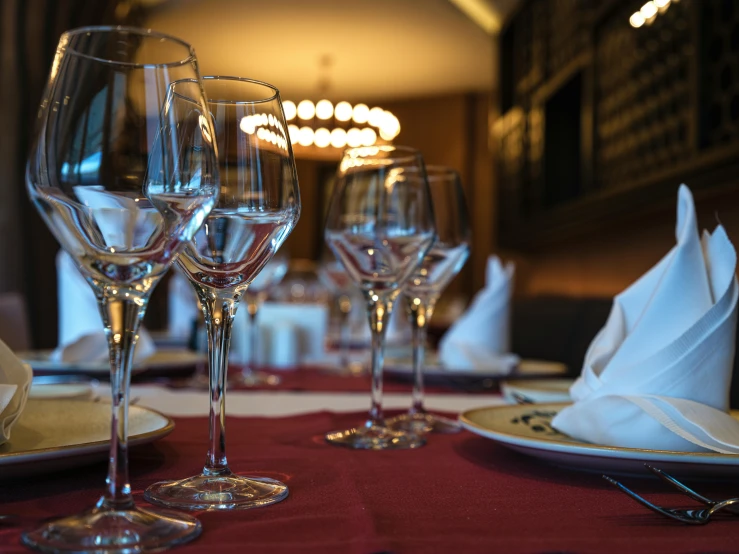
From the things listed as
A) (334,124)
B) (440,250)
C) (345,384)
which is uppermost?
(334,124)

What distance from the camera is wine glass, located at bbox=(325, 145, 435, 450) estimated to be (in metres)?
0.88

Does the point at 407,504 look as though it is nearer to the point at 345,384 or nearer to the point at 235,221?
the point at 235,221

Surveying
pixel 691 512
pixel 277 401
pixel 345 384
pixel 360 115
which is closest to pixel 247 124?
pixel 691 512

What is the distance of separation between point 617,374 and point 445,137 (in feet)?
30.2

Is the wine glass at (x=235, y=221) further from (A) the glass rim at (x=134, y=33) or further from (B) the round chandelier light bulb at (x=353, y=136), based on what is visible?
(B) the round chandelier light bulb at (x=353, y=136)

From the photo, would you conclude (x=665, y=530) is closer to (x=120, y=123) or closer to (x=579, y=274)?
(x=120, y=123)

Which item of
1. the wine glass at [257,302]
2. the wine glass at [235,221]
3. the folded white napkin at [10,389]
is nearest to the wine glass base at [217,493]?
the wine glass at [235,221]

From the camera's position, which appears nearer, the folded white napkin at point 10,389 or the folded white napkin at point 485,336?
the folded white napkin at point 10,389

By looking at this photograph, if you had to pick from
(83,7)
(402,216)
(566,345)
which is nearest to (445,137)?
(83,7)

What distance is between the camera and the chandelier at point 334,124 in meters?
7.76

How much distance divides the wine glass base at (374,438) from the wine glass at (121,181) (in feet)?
1.07

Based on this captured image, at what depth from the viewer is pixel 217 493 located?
551 mm

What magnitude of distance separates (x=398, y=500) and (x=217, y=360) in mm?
173

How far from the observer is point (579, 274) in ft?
15.1
